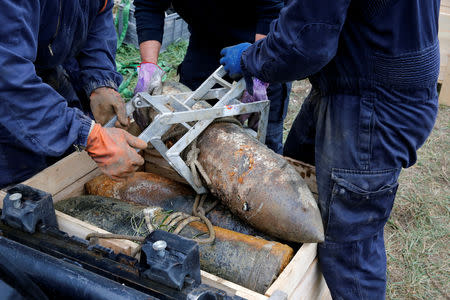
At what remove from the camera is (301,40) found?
1.62 metres

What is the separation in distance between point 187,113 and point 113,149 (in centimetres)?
38

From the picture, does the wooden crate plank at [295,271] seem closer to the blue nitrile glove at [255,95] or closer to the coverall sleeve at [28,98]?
the blue nitrile glove at [255,95]

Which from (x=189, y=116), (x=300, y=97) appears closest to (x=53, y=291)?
(x=189, y=116)

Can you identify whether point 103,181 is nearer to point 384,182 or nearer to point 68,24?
point 68,24

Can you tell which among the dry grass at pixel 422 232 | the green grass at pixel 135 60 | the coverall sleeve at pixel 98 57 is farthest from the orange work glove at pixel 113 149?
the green grass at pixel 135 60

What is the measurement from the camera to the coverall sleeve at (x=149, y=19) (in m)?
3.08

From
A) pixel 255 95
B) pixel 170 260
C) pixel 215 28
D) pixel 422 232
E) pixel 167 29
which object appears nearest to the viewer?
pixel 170 260

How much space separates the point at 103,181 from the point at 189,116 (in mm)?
768

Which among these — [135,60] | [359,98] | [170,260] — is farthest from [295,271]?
[135,60]

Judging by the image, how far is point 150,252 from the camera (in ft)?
4.09

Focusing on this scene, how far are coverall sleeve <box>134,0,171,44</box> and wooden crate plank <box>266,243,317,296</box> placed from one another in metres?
1.98

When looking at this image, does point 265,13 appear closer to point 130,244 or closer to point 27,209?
point 130,244

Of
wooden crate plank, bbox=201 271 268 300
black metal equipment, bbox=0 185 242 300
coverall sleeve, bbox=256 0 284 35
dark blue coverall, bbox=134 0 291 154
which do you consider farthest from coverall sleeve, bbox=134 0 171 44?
wooden crate plank, bbox=201 271 268 300

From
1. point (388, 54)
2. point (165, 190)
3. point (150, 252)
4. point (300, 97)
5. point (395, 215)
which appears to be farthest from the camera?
point (300, 97)
